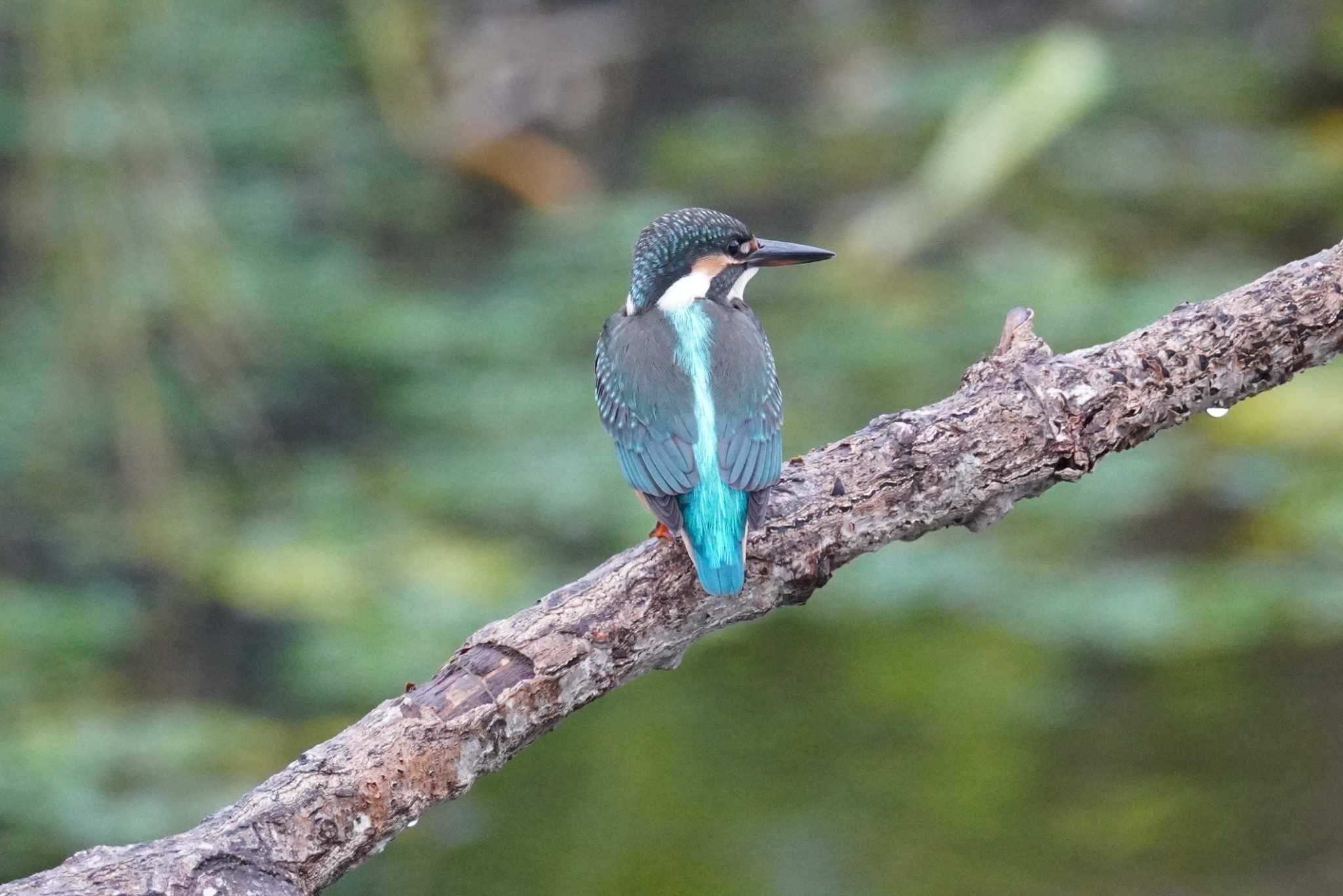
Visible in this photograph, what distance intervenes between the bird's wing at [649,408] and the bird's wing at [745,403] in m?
0.06

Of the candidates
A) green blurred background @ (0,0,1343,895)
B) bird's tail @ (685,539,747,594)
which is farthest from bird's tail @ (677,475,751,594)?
green blurred background @ (0,0,1343,895)

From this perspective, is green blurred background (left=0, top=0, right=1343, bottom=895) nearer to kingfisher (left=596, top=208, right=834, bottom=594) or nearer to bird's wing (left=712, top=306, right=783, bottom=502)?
kingfisher (left=596, top=208, right=834, bottom=594)

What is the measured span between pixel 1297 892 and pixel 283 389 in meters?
3.25

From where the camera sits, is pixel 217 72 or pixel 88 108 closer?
pixel 88 108

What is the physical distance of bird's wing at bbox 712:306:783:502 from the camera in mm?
2211

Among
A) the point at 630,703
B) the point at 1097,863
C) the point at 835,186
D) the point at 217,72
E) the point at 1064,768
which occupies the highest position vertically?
the point at 217,72

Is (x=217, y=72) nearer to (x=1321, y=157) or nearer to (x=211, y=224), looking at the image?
(x=211, y=224)

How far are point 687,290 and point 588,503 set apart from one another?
1.23 m

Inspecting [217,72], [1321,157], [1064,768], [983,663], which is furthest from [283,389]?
[1321,157]

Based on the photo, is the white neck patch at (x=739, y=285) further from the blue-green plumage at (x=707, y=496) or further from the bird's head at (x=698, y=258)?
the blue-green plumage at (x=707, y=496)

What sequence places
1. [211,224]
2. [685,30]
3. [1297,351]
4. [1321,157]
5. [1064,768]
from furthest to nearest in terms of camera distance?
1. [685,30]
2. [1321,157]
3. [1064,768]
4. [211,224]
5. [1297,351]

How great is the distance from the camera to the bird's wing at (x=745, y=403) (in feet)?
7.25

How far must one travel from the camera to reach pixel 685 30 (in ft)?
Result: 23.1

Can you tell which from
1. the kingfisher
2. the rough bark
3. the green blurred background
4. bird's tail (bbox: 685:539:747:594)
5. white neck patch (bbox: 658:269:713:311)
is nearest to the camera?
the rough bark
